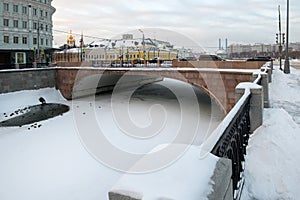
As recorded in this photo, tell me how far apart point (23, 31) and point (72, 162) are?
42.2m

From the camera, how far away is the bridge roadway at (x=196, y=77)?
1862 centimetres

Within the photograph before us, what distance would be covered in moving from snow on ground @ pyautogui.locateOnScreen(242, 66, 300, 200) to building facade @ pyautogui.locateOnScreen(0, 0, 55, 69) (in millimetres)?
41900

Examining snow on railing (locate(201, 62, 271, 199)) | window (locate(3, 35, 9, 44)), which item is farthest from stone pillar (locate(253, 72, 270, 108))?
window (locate(3, 35, 9, 44))

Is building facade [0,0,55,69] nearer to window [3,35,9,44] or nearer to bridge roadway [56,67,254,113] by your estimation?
window [3,35,9,44]

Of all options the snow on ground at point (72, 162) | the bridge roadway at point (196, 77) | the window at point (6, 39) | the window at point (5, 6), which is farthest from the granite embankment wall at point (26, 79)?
the window at point (5, 6)

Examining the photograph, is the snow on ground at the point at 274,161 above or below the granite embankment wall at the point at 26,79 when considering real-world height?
below

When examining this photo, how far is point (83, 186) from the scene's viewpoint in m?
10.9

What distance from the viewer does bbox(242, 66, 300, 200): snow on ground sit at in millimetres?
4523

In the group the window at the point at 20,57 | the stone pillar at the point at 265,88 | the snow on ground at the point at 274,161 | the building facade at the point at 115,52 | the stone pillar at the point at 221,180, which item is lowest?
the snow on ground at the point at 274,161

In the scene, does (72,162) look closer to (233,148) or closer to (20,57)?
(233,148)

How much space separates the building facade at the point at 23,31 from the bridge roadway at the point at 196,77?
44.1 feet

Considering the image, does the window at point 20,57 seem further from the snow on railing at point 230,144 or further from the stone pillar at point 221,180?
the stone pillar at point 221,180

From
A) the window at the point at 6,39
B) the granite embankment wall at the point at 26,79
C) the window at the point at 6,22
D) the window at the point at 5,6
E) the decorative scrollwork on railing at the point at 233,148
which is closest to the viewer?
the decorative scrollwork on railing at the point at 233,148

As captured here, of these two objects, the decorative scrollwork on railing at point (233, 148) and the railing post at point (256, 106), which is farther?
the railing post at point (256, 106)
